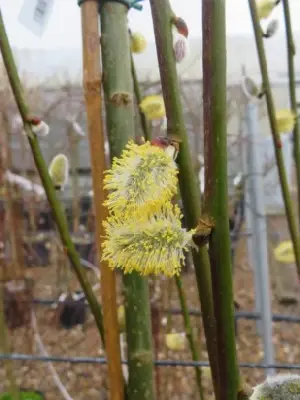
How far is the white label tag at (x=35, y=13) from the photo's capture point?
1.74 ft

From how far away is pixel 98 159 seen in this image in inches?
14.5

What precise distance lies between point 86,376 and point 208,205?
1893mm

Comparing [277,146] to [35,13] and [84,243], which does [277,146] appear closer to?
[35,13]

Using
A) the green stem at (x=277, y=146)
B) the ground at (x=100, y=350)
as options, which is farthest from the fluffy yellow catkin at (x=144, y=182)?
the ground at (x=100, y=350)

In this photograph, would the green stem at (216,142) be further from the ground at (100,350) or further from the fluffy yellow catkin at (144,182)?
the ground at (100,350)

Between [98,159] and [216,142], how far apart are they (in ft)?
0.53

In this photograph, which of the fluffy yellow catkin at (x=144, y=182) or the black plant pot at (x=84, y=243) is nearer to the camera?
the fluffy yellow catkin at (x=144, y=182)

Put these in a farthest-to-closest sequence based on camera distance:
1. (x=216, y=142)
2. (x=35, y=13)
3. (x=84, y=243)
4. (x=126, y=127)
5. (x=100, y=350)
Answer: (x=84, y=243)
(x=100, y=350)
(x=35, y=13)
(x=126, y=127)
(x=216, y=142)

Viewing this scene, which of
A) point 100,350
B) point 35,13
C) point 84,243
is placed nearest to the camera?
point 35,13

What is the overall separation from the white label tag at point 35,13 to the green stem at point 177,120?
0.91 feet

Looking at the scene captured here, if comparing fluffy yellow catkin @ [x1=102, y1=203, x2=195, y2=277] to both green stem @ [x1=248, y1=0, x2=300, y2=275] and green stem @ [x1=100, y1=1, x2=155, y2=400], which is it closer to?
green stem @ [x1=100, y1=1, x2=155, y2=400]

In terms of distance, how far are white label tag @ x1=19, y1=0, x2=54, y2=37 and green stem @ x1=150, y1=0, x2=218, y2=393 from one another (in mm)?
279

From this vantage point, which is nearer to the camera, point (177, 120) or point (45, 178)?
point (177, 120)

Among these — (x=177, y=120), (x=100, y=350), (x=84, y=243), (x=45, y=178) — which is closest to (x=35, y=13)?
(x=45, y=178)
